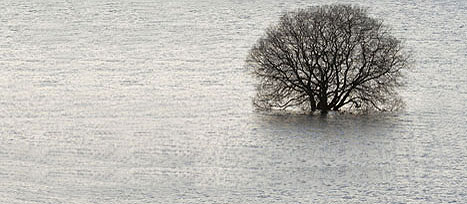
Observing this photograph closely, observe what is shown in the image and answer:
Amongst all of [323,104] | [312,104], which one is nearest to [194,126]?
[312,104]

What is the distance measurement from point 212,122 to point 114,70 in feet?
70.7

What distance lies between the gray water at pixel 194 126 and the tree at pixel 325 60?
1715mm

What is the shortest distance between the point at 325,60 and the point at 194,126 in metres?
10.2

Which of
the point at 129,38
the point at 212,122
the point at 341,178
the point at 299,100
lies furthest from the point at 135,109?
the point at 129,38

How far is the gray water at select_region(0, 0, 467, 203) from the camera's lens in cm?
6203

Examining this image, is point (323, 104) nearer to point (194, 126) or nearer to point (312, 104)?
point (312, 104)

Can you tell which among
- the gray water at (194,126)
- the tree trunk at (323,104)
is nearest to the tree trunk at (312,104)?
the tree trunk at (323,104)

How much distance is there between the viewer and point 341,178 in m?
63.9

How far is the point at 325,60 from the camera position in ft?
244

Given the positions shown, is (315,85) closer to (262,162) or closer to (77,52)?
(262,162)

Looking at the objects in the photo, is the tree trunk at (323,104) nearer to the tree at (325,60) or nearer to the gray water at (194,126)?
the tree at (325,60)

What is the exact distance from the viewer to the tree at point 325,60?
7356cm

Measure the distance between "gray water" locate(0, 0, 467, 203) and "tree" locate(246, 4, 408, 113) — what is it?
5.63 feet

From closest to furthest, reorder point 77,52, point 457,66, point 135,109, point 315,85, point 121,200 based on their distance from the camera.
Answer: point 121,200, point 315,85, point 135,109, point 457,66, point 77,52
